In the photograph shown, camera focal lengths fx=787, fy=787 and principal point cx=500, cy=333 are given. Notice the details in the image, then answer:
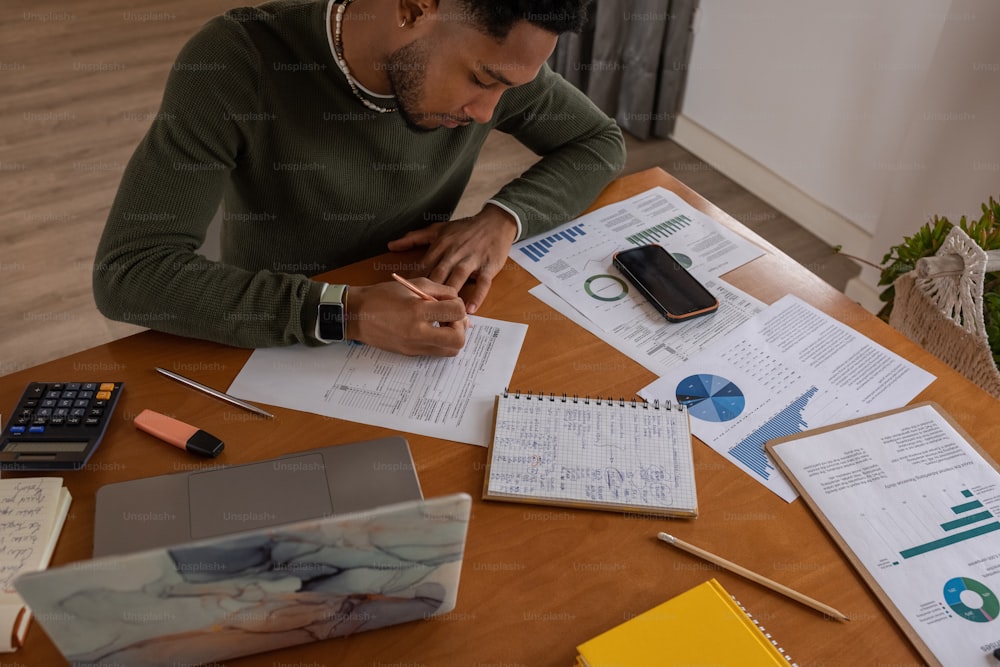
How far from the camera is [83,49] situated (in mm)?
3473

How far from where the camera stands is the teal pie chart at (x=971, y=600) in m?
0.80

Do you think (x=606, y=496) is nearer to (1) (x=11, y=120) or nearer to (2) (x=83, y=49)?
(1) (x=11, y=120)

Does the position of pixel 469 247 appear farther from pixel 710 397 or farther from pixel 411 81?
pixel 710 397

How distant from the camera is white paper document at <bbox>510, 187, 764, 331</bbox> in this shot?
1.17m

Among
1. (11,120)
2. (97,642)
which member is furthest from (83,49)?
(97,642)

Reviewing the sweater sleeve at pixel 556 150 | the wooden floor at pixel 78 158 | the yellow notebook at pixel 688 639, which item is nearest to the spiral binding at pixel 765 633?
the yellow notebook at pixel 688 639

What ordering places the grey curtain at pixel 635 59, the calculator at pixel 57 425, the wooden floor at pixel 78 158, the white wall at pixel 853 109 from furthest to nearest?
the grey curtain at pixel 635 59 → the wooden floor at pixel 78 158 → the white wall at pixel 853 109 → the calculator at pixel 57 425

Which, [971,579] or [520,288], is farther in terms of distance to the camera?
[520,288]

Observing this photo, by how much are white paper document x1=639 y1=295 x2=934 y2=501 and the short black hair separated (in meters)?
0.47

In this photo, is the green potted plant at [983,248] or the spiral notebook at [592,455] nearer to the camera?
the spiral notebook at [592,455]

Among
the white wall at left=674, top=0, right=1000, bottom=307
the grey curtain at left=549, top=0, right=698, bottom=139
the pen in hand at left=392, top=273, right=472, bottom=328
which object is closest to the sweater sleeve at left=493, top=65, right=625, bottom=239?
the pen in hand at left=392, top=273, right=472, bottom=328

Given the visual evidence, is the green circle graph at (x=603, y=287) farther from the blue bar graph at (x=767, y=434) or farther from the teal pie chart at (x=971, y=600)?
the teal pie chart at (x=971, y=600)

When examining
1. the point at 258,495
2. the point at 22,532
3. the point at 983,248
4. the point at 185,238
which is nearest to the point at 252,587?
the point at 258,495

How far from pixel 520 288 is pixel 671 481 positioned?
40 cm
